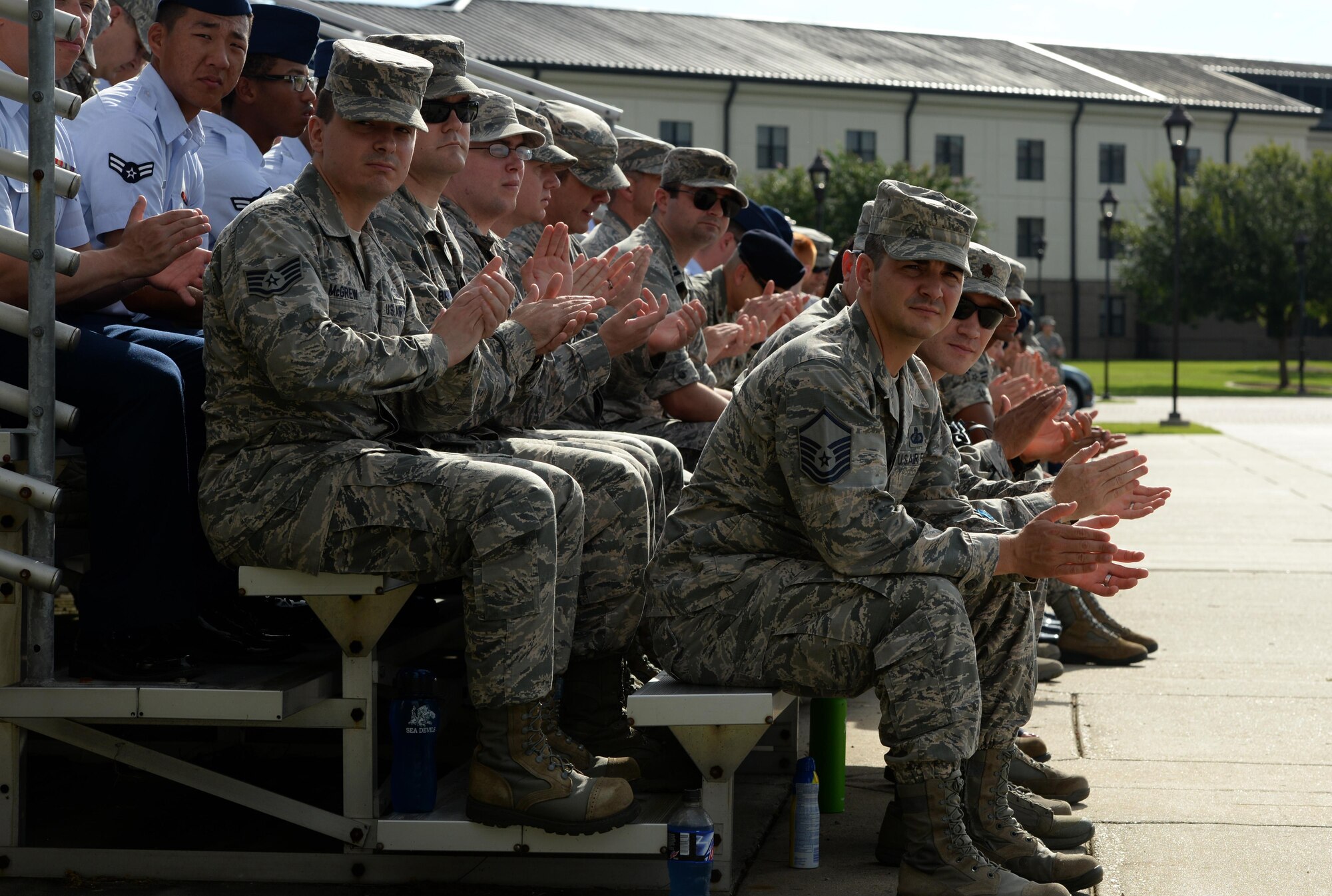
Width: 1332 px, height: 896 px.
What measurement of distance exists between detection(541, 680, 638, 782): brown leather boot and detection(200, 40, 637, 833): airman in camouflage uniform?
203mm

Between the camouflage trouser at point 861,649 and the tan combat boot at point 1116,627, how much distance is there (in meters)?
4.14

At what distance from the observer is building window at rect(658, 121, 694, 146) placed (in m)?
54.2

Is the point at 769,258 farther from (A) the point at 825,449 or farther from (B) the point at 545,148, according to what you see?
(A) the point at 825,449

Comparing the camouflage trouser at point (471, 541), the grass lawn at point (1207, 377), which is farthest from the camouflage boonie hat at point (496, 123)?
the grass lawn at point (1207, 377)

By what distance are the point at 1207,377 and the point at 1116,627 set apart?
43.4 m

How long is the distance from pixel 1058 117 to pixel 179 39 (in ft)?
191

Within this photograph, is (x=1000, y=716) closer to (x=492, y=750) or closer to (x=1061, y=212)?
(x=492, y=750)

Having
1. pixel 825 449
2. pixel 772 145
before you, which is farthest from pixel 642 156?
pixel 772 145

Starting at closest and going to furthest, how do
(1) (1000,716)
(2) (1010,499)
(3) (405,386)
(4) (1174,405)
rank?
(3) (405,386) → (1) (1000,716) → (2) (1010,499) → (4) (1174,405)

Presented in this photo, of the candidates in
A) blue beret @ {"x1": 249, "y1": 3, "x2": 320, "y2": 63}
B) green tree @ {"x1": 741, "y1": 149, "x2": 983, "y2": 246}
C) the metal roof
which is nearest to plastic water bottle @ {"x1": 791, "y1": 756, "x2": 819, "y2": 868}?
blue beret @ {"x1": 249, "y1": 3, "x2": 320, "y2": 63}

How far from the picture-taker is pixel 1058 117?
59.6 m

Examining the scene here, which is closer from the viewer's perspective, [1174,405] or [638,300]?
[638,300]

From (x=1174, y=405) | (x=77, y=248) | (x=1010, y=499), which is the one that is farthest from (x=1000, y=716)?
(x=1174, y=405)

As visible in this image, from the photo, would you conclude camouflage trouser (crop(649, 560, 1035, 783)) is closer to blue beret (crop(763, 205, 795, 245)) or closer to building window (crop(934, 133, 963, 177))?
blue beret (crop(763, 205, 795, 245))
